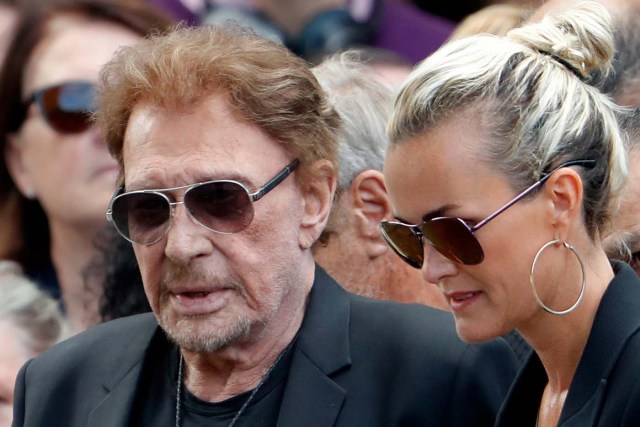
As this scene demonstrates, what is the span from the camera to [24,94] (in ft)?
17.2

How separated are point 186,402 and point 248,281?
378mm

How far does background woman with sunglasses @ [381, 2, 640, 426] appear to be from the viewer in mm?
2750

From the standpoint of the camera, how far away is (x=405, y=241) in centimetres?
298

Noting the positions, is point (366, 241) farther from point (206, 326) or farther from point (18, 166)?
point (18, 166)

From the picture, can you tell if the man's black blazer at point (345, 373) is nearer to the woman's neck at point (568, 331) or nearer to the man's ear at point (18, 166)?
the woman's neck at point (568, 331)

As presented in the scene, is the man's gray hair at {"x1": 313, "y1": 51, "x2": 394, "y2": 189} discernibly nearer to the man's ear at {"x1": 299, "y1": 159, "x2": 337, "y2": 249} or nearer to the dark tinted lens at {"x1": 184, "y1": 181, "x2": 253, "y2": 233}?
the man's ear at {"x1": 299, "y1": 159, "x2": 337, "y2": 249}

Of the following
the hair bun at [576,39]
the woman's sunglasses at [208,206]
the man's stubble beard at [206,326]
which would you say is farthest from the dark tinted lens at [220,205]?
the hair bun at [576,39]

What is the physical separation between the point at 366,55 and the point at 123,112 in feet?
6.47

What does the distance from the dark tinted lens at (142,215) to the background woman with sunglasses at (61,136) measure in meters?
1.64

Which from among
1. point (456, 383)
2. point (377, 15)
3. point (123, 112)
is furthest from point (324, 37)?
point (456, 383)

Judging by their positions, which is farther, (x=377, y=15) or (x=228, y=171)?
→ (x=377, y=15)

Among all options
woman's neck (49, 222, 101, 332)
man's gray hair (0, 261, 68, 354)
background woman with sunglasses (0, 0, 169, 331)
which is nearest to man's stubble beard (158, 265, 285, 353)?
Result: man's gray hair (0, 261, 68, 354)

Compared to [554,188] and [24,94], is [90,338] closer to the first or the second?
[554,188]

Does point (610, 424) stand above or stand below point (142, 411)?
above
